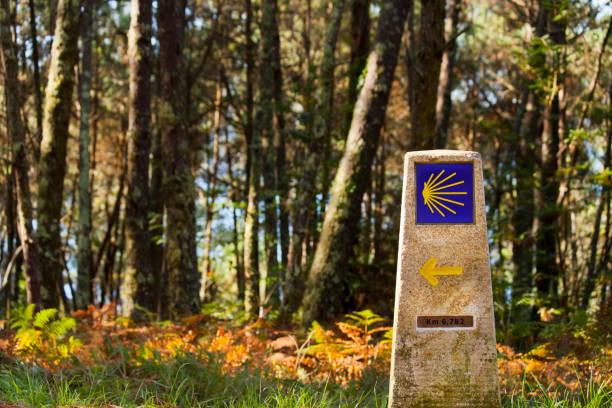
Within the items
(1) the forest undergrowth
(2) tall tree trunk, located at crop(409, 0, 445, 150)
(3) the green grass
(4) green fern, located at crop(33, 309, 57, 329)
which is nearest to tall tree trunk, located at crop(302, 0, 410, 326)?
(2) tall tree trunk, located at crop(409, 0, 445, 150)

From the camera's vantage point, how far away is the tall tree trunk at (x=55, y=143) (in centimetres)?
788

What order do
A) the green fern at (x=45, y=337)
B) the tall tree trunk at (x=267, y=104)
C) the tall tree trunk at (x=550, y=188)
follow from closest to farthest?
the green fern at (x=45, y=337), the tall tree trunk at (x=550, y=188), the tall tree trunk at (x=267, y=104)

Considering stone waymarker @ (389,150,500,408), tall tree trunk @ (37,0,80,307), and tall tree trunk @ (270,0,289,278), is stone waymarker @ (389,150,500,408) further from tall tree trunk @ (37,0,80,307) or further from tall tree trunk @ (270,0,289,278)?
tall tree trunk @ (270,0,289,278)

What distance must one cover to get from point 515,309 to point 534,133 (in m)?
5.95

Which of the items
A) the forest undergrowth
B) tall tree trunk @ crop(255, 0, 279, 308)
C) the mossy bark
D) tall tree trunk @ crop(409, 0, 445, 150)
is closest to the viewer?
the forest undergrowth

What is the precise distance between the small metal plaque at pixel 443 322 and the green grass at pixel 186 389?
2.21ft

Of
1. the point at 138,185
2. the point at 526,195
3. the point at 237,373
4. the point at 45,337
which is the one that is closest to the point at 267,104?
the point at 138,185

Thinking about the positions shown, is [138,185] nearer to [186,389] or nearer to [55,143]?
[55,143]

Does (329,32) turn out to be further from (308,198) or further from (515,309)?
(515,309)

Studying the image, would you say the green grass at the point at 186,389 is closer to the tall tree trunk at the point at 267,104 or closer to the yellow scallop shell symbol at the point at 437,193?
the yellow scallop shell symbol at the point at 437,193

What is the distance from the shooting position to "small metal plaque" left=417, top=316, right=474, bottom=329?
3.90 m

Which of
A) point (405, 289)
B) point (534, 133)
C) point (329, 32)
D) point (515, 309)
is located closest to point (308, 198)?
point (329, 32)

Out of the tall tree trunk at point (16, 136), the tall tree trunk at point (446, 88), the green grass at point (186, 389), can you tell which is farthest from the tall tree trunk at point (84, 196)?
the tall tree trunk at point (446, 88)

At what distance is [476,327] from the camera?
389 cm
